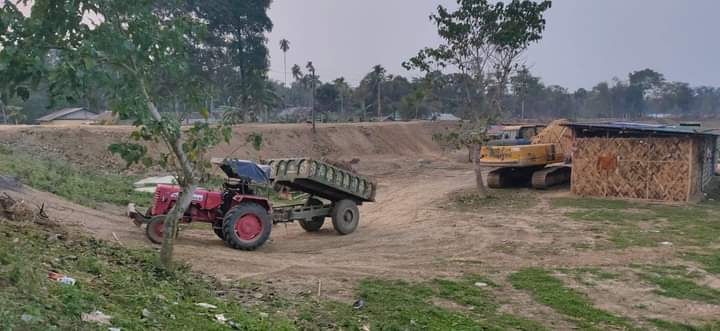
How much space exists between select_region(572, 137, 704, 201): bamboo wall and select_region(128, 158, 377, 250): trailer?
10.5 meters

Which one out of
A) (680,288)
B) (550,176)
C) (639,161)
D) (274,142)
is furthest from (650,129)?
(274,142)

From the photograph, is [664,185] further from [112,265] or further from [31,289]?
[31,289]

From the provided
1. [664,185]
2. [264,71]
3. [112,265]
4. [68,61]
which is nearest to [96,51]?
[68,61]

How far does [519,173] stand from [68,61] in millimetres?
20655

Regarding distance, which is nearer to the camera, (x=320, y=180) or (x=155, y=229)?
(x=155, y=229)

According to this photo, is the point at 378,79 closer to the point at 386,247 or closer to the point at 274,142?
the point at 274,142

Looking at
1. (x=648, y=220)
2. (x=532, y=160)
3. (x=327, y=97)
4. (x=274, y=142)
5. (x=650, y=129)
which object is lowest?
(x=648, y=220)

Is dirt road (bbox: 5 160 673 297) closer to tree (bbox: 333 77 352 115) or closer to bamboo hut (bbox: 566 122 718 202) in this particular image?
bamboo hut (bbox: 566 122 718 202)

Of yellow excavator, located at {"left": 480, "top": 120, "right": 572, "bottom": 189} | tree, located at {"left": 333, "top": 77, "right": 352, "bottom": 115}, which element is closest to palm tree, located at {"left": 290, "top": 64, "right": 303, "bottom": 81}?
tree, located at {"left": 333, "top": 77, "right": 352, "bottom": 115}

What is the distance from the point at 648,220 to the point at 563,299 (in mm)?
8536

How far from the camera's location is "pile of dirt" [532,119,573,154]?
77.9 feet

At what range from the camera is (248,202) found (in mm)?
11227

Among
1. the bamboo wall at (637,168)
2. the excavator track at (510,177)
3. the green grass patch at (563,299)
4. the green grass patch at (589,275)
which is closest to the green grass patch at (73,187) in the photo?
the green grass patch at (563,299)

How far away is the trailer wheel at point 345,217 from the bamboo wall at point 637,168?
32.9 ft
